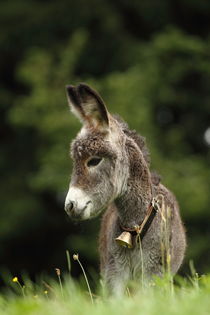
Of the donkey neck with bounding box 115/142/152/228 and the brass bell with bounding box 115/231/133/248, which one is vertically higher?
the donkey neck with bounding box 115/142/152/228

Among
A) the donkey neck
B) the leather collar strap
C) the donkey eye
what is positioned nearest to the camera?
the donkey eye

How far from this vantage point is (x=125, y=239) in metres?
6.03

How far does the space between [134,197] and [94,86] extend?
1044 centimetres

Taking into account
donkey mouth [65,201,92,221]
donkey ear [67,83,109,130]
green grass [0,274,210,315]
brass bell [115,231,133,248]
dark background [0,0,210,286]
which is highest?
dark background [0,0,210,286]

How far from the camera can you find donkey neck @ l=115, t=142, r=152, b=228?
6258mm

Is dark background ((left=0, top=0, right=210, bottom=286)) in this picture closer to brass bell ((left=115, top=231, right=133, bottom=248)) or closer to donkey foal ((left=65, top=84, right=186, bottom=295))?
donkey foal ((left=65, top=84, right=186, bottom=295))

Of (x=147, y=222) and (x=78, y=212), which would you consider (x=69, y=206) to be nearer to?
(x=78, y=212)

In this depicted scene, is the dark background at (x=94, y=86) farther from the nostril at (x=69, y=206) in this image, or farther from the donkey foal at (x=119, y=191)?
the nostril at (x=69, y=206)

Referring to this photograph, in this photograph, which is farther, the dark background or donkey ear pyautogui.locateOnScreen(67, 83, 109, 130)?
the dark background

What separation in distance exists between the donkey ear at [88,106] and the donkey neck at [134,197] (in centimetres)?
35

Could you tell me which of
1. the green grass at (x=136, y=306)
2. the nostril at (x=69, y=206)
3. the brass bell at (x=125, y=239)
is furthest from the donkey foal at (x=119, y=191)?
the green grass at (x=136, y=306)

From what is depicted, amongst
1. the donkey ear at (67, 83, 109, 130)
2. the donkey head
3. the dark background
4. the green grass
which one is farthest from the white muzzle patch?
the dark background

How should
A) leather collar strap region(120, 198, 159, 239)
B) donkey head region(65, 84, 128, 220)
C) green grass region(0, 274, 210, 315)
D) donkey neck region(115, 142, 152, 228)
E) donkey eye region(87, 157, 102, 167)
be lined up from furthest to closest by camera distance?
donkey neck region(115, 142, 152, 228), leather collar strap region(120, 198, 159, 239), donkey eye region(87, 157, 102, 167), donkey head region(65, 84, 128, 220), green grass region(0, 274, 210, 315)

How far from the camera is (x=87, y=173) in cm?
593
